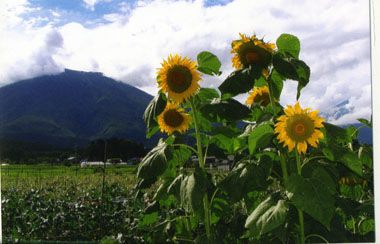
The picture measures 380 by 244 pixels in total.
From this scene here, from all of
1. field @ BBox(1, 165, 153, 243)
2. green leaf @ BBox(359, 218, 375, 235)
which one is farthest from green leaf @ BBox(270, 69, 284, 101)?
field @ BBox(1, 165, 153, 243)

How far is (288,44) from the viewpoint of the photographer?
1446 mm

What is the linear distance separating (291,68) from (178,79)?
Result: 44cm

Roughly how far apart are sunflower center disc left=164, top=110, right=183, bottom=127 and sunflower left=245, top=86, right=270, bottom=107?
343 millimetres

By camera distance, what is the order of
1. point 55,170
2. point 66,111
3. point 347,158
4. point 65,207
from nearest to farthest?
point 347,158 < point 65,207 < point 55,170 < point 66,111

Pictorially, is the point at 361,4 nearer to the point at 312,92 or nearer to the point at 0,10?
the point at 312,92

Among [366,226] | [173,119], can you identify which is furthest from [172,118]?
[366,226]

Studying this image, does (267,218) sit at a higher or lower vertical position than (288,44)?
lower

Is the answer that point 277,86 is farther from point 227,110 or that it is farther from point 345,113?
point 345,113

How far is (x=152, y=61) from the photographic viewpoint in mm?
2330

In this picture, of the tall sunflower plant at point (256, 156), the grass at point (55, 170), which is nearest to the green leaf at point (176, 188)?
the tall sunflower plant at point (256, 156)

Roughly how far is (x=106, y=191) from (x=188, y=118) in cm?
146

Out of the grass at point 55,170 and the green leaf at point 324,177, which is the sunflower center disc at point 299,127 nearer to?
the green leaf at point 324,177

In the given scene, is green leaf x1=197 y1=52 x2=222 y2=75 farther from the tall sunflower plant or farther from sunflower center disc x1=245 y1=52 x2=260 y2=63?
sunflower center disc x1=245 y1=52 x2=260 y2=63

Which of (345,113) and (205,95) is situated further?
(345,113)
